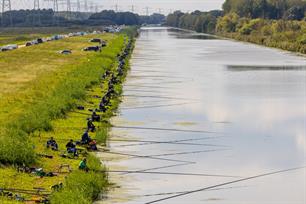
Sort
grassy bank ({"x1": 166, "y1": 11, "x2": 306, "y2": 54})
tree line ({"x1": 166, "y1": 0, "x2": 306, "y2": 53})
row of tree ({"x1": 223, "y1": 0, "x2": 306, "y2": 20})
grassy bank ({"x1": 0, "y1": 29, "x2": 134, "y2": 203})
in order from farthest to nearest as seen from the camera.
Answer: row of tree ({"x1": 223, "y1": 0, "x2": 306, "y2": 20}) → tree line ({"x1": 166, "y1": 0, "x2": 306, "y2": 53}) → grassy bank ({"x1": 166, "y1": 11, "x2": 306, "y2": 54}) → grassy bank ({"x1": 0, "y1": 29, "x2": 134, "y2": 203})

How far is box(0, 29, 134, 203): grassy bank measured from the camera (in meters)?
12.3

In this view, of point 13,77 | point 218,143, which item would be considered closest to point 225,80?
point 13,77

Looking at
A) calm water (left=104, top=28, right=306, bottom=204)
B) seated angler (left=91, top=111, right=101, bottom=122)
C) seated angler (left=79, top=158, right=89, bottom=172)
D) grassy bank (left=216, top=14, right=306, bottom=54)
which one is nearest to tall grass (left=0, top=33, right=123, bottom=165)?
seated angler (left=91, top=111, right=101, bottom=122)

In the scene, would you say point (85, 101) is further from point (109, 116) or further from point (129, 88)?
point (129, 88)

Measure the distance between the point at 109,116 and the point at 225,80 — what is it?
15818mm

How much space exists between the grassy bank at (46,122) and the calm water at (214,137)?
0.92 metres

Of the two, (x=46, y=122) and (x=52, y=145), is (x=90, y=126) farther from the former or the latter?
(x=52, y=145)

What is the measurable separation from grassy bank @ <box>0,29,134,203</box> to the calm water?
0.92 m

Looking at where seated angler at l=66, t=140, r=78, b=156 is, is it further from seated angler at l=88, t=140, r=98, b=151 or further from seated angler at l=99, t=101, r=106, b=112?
seated angler at l=99, t=101, r=106, b=112

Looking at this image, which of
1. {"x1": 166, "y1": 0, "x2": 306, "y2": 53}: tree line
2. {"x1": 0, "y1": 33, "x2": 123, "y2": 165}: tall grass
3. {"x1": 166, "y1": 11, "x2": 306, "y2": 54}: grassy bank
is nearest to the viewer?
{"x1": 0, "y1": 33, "x2": 123, "y2": 165}: tall grass

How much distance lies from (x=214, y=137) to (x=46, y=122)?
16.9 feet

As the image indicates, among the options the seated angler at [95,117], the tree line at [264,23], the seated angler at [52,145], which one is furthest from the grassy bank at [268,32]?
the seated angler at [52,145]

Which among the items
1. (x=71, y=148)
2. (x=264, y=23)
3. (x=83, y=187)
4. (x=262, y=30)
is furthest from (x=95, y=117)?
(x=264, y=23)

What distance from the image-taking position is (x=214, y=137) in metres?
18.7
